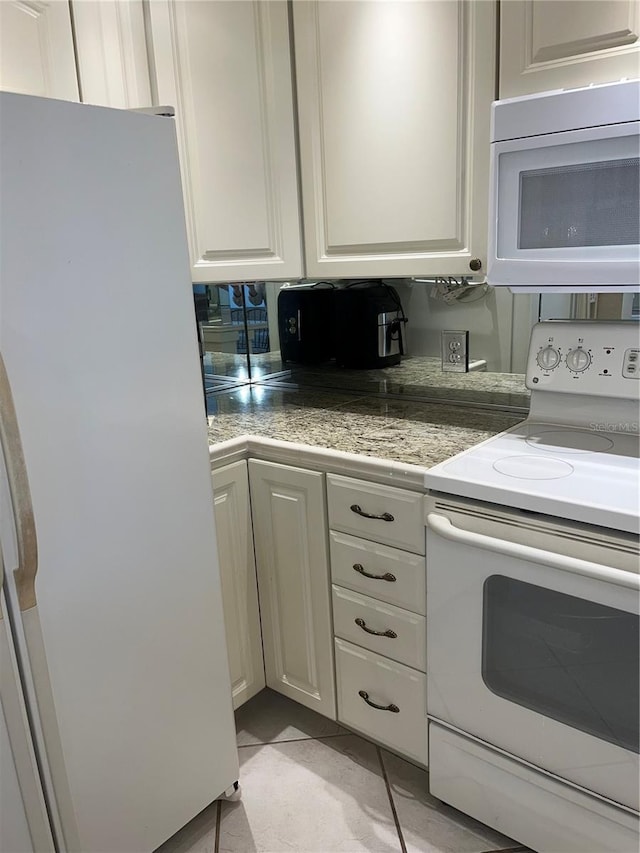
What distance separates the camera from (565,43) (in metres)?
1.31

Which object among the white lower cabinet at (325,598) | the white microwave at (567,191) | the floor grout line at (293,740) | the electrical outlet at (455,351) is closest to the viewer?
the white microwave at (567,191)

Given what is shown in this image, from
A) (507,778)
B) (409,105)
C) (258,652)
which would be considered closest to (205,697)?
(258,652)

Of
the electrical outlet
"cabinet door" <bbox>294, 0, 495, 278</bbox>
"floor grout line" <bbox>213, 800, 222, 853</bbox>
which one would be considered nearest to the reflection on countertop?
the electrical outlet

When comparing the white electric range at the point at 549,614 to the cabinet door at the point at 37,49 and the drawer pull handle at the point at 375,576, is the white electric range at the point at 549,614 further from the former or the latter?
the cabinet door at the point at 37,49

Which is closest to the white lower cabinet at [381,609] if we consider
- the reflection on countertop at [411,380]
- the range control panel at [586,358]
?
the range control panel at [586,358]

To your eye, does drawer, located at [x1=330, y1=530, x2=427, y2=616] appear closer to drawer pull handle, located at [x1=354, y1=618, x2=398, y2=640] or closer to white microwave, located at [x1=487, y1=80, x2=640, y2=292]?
drawer pull handle, located at [x1=354, y1=618, x2=398, y2=640]

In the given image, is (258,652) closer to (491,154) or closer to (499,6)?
(491,154)

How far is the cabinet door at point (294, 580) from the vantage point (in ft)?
5.34

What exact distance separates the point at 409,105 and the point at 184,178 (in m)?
0.62

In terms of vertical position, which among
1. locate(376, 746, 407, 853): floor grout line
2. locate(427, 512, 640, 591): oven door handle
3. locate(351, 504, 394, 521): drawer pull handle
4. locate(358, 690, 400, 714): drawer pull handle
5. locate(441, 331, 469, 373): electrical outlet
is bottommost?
locate(376, 746, 407, 853): floor grout line

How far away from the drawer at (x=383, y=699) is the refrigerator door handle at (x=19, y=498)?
859 millimetres

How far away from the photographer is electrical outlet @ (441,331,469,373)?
2.01 m

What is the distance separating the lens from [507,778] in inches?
54.3

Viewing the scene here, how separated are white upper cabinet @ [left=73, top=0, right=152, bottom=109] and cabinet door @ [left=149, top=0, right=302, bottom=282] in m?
0.04
